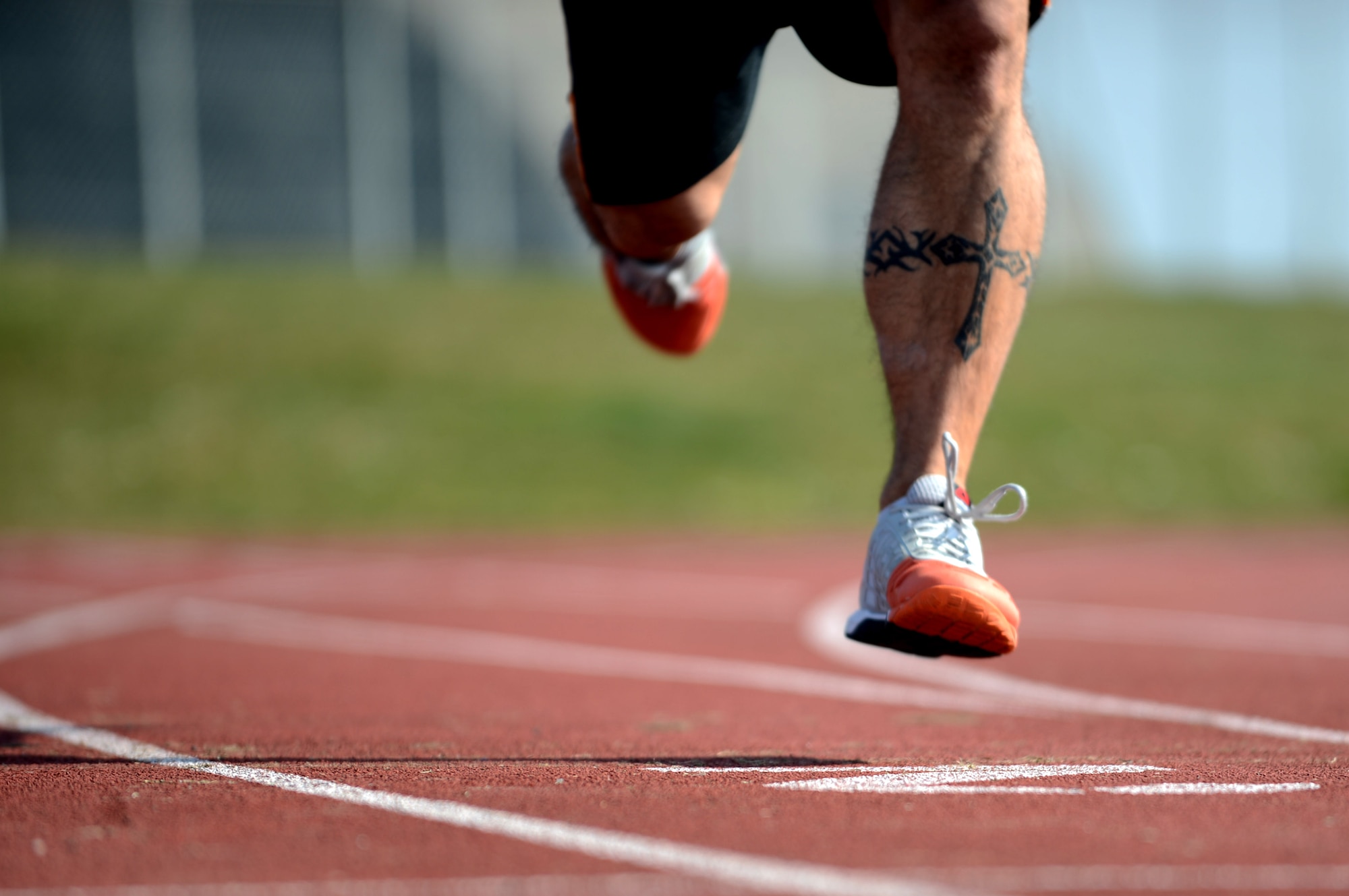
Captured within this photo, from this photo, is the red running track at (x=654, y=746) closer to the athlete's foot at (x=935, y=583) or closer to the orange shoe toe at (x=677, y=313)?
the athlete's foot at (x=935, y=583)

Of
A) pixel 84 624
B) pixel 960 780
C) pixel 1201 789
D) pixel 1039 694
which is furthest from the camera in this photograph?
pixel 84 624

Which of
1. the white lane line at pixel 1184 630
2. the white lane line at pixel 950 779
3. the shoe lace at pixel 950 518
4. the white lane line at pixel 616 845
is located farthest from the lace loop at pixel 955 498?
the white lane line at pixel 1184 630

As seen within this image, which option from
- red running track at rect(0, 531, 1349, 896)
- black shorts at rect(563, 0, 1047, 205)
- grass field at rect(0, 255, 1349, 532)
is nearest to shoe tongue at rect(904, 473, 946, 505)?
red running track at rect(0, 531, 1349, 896)

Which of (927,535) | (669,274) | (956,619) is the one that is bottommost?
(956,619)

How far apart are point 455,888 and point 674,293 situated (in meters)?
1.75

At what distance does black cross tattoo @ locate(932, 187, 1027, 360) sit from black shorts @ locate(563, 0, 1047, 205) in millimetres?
320

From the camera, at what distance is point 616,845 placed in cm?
134

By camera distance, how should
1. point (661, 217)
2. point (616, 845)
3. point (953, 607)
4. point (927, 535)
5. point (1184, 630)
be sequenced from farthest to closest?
point (1184, 630) < point (661, 217) < point (927, 535) < point (953, 607) < point (616, 845)

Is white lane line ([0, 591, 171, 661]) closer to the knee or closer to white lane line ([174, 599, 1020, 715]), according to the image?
white lane line ([174, 599, 1020, 715])

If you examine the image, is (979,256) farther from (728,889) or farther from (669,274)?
(728,889)

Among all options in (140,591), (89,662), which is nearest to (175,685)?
(89,662)

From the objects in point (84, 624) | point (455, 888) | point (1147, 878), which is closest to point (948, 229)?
point (1147, 878)

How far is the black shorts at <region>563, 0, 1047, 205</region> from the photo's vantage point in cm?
212

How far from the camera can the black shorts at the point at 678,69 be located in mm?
2117
